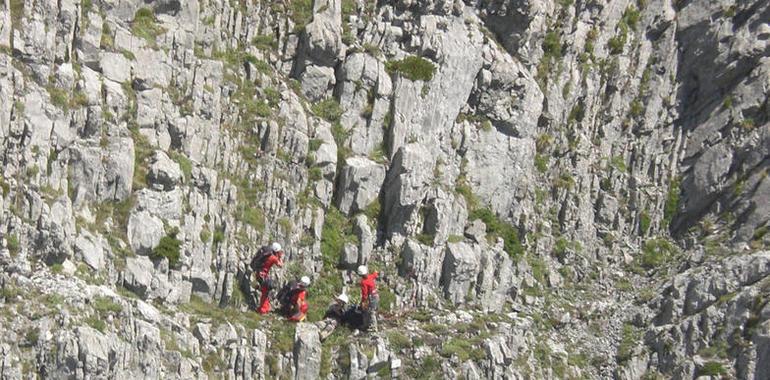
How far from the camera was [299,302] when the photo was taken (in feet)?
126

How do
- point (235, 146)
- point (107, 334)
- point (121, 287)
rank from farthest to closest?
1. point (235, 146)
2. point (121, 287)
3. point (107, 334)

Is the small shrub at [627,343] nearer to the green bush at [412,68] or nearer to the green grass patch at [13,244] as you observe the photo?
the green bush at [412,68]

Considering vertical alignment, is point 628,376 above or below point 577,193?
below

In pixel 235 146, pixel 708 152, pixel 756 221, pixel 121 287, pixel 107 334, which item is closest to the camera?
pixel 107 334

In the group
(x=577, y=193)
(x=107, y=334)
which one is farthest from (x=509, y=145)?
(x=107, y=334)

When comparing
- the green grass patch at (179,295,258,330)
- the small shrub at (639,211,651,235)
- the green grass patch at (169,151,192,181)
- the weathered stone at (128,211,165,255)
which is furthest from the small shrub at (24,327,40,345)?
the small shrub at (639,211,651,235)

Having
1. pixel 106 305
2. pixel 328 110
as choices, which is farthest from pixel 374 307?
pixel 106 305

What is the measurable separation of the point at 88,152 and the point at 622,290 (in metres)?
20.3

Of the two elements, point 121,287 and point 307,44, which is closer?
point 121,287

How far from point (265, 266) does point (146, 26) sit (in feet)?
28.4

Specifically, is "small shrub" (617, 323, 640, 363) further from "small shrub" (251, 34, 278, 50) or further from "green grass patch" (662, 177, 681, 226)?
"small shrub" (251, 34, 278, 50)

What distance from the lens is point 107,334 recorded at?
33.1 meters

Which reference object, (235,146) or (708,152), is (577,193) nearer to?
(708,152)

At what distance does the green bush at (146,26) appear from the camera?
3934 cm
